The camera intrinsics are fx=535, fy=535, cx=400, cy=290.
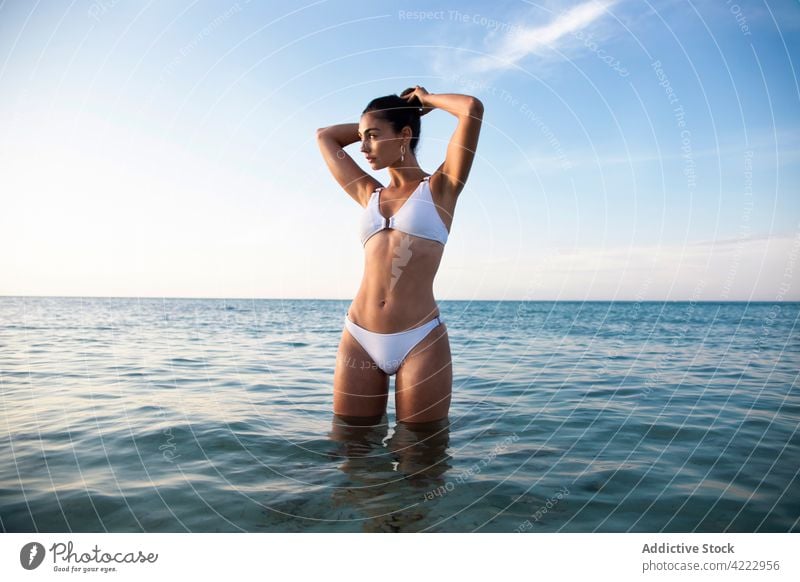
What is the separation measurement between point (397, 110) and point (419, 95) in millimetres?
215

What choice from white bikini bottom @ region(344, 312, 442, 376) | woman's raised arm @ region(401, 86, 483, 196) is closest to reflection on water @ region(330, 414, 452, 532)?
white bikini bottom @ region(344, 312, 442, 376)

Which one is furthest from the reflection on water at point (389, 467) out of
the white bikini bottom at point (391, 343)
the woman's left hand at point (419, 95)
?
the woman's left hand at point (419, 95)

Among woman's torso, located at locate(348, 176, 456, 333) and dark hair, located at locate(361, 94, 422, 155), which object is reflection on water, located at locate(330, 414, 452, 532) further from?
dark hair, located at locate(361, 94, 422, 155)

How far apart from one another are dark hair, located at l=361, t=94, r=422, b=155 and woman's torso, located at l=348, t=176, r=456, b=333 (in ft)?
1.56

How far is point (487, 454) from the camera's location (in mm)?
4305

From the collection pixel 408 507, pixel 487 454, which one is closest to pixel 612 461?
pixel 487 454

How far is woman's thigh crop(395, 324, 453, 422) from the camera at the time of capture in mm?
3762

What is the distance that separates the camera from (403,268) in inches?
146

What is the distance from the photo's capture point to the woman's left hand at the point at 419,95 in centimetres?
383

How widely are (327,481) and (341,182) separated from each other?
87.8 inches

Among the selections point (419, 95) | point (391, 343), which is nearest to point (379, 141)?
point (419, 95)

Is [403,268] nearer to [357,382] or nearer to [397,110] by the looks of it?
[357,382]
